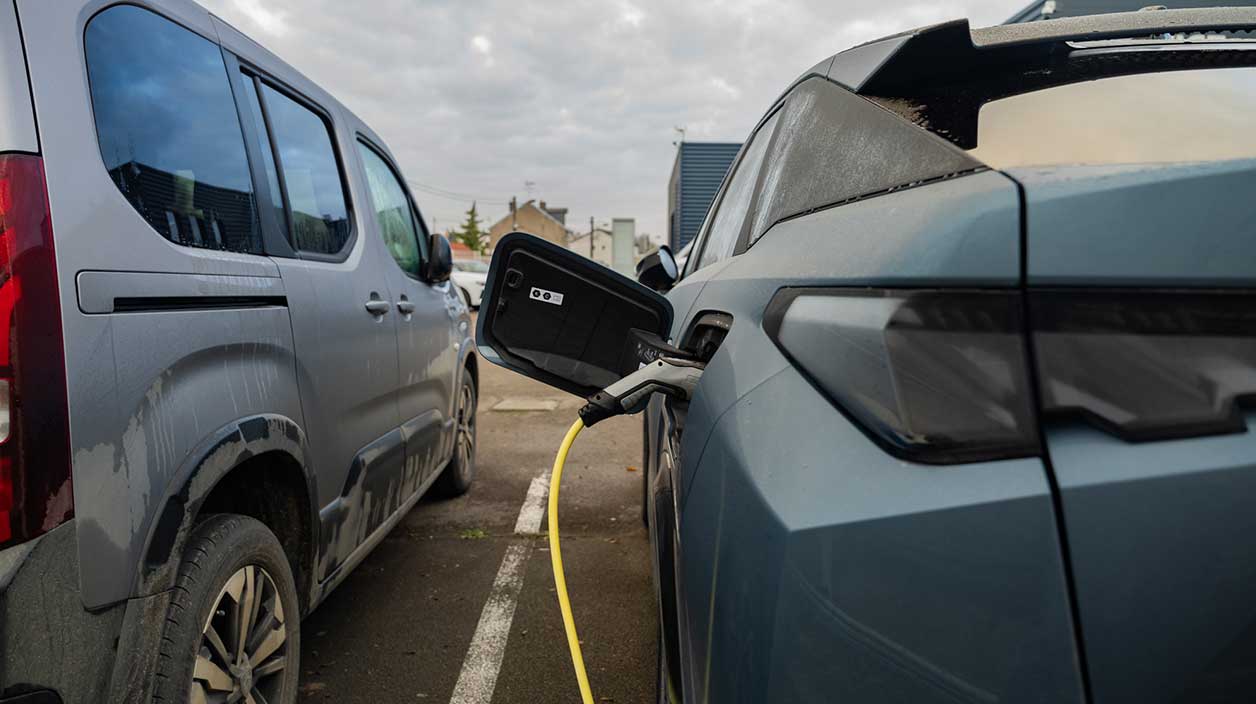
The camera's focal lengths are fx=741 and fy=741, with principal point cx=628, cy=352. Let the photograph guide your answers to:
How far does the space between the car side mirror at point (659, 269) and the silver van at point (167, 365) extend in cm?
112

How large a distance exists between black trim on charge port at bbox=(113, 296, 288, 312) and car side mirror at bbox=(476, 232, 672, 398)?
1.81ft

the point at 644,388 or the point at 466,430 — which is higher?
the point at 644,388

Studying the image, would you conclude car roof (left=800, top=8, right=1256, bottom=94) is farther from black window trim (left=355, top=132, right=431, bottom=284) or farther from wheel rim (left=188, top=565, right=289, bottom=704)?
black window trim (left=355, top=132, right=431, bottom=284)

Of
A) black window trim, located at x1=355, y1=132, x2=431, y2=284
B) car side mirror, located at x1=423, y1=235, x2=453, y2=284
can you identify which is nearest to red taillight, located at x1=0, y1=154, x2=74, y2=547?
black window trim, located at x1=355, y1=132, x2=431, y2=284

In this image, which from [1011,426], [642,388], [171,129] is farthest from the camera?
[171,129]

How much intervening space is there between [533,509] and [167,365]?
118 inches

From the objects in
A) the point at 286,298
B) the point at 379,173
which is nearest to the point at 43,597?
the point at 286,298

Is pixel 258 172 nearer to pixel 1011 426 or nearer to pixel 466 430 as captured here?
pixel 1011 426

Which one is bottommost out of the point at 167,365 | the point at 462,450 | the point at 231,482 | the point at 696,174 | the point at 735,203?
the point at 462,450

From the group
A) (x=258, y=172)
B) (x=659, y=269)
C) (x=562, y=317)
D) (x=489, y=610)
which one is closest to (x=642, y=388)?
(x=562, y=317)

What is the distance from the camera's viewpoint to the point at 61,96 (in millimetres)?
1283

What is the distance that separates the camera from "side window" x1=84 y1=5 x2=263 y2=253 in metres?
1.44

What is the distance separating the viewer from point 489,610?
3.00m

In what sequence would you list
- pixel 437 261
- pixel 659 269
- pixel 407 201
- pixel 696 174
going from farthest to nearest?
pixel 696 174 → pixel 407 201 → pixel 437 261 → pixel 659 269
